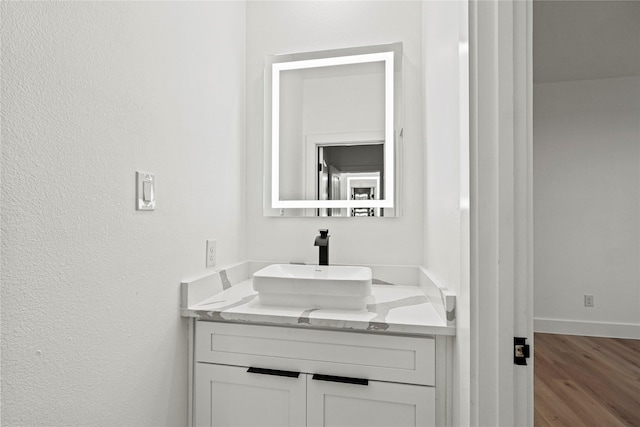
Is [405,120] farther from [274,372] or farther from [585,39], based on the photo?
[585,39]

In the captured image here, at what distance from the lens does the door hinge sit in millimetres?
742

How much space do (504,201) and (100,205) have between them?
3.04ft

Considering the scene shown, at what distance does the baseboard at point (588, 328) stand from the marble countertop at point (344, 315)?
7.77 ft

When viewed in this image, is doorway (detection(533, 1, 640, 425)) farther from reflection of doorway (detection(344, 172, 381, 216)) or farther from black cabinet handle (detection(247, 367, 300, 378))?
black cabinet handle (detection(247, 367, 300, 378))

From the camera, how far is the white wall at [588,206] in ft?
9.56

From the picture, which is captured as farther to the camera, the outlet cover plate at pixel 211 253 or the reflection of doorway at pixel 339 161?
the reflection of doorway at pixel 339 161

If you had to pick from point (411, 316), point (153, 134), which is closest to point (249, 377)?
point (411, 316)

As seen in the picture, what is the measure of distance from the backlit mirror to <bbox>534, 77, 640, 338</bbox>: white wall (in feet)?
7.42

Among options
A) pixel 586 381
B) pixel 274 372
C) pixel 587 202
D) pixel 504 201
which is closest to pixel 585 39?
pixel 587 202

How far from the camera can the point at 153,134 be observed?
995 mm

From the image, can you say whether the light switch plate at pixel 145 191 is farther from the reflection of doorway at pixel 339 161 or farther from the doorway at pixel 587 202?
the doorway at pixel 587 202

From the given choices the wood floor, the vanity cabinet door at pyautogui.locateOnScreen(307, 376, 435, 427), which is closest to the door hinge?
the vanity cabinet door at pyautogui.locateOnScreen(307, 376, 435, 427)

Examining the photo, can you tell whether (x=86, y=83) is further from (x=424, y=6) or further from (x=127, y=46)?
(x=424, y=6)

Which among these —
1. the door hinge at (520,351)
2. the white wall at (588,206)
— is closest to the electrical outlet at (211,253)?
the door hinge at (520,351)
